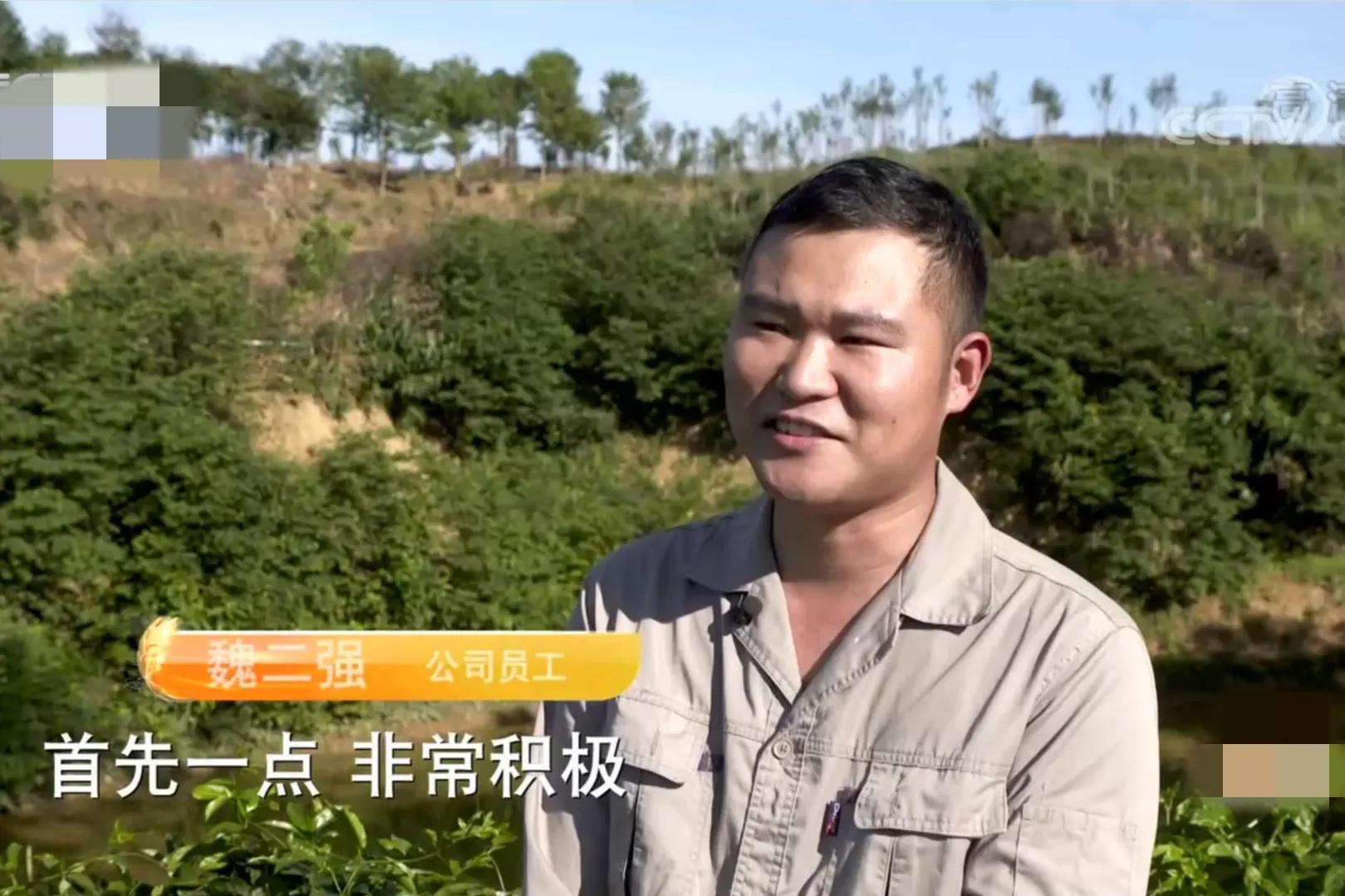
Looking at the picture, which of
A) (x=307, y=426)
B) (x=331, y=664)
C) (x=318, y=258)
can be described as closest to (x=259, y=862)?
(x=331, y=664)

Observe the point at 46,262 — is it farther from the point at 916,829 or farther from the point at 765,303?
the point at 916,829

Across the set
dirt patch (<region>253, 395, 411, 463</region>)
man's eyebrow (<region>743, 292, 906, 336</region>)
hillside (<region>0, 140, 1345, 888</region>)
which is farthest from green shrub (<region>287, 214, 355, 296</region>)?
man's eyebrow (<region>743, 292, 906, 336</region>)

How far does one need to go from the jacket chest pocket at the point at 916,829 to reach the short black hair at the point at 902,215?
274mm

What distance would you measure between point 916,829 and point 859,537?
0.19 m

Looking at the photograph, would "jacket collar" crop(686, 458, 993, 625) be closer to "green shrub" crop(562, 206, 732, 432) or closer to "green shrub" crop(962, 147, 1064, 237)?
"green shrub" crop(562, 206, 732, 432)

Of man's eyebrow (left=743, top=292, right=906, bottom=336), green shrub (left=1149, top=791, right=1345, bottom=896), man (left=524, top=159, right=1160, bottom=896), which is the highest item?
man's eyebrow (left=743, top=292, right=906, bottom=336)

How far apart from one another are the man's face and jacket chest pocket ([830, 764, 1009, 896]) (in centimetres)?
18

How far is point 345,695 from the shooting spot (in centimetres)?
158

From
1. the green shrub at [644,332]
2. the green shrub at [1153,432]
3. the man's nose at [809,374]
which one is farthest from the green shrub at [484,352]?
the man's nose at [809,374]

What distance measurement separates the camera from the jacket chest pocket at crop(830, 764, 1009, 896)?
0.85m

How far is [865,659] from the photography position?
910mm

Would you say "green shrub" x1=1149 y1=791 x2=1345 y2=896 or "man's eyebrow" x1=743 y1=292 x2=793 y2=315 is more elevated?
"man's eyebrow" x1=743 y1=292 x2=793 y2=315

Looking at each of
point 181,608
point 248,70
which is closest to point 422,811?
point 181,608

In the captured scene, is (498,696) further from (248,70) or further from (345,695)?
(248,70)
